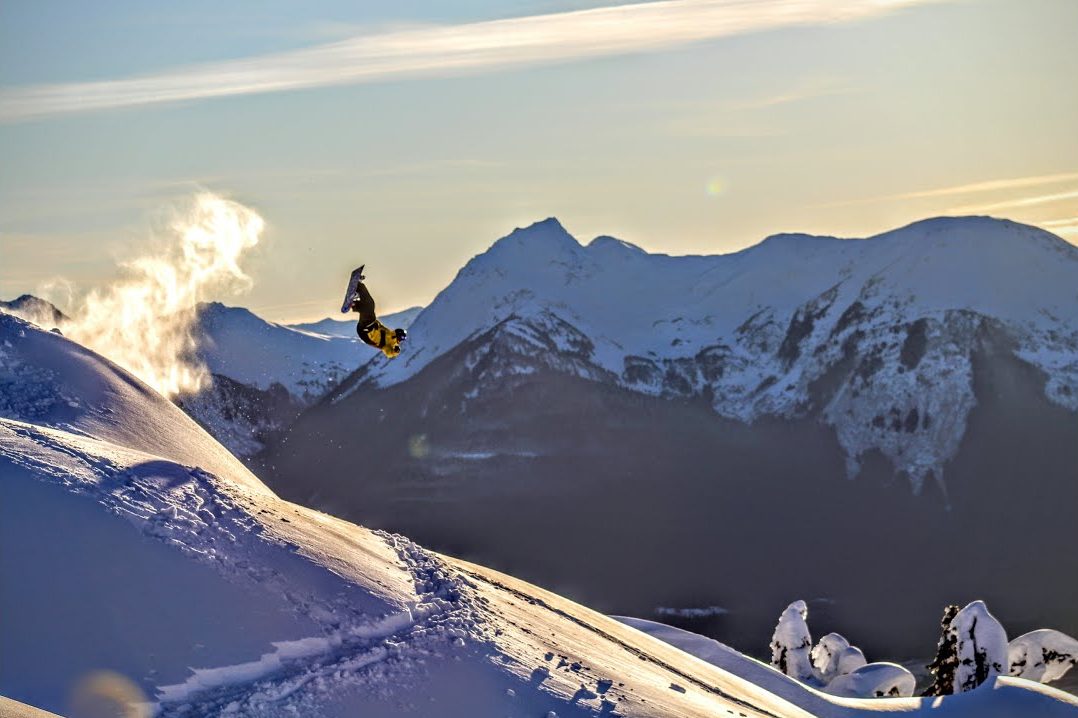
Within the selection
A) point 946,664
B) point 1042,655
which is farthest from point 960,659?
point 1042,655

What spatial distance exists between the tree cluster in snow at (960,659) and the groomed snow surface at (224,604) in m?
35.1

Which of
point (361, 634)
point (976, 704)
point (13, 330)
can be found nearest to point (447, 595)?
point (361, 634)

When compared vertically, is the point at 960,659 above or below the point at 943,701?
above

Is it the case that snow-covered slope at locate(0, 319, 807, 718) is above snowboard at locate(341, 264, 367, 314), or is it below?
below

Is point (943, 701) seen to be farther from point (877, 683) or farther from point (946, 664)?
point (946, 664)

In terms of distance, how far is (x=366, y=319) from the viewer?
42656 mm

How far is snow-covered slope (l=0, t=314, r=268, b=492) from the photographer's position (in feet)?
155

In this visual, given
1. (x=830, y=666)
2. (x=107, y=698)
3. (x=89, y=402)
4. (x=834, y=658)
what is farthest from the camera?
(x=834, y=658)

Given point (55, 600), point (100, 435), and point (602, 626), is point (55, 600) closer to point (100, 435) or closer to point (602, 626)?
point (100, 435)

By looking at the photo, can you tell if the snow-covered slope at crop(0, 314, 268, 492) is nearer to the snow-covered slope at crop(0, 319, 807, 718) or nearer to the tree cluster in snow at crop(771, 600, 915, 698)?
the snow-covered slope at crop(0, 319, 807, 718)

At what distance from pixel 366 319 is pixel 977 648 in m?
52.5

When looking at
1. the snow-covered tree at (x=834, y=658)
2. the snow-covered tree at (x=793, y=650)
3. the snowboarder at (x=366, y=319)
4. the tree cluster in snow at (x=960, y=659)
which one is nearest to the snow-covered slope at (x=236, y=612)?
the snowboarder at (x=366, y=319)

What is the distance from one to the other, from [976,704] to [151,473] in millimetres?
33905

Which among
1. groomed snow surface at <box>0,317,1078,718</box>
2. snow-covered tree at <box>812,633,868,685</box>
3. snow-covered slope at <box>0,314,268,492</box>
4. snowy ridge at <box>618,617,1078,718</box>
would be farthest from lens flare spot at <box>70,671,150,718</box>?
snow-covered tree at <box>812,633,868,685</box>
